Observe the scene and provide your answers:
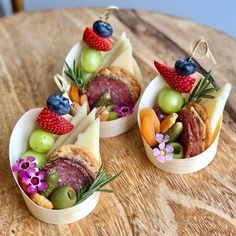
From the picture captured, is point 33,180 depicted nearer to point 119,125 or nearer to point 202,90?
point 119,125

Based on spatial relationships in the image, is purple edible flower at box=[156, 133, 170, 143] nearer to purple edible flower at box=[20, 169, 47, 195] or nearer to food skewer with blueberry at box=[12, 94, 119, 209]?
food skewer with blueberry at box=[12, 94, 119, 209]

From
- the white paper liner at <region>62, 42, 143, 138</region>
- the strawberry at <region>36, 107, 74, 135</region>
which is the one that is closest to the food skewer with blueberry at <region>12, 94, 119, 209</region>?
the strawberry at <region>36, 107, 74, 135</region>

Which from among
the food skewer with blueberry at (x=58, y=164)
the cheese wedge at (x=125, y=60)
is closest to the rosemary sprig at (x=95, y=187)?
the food skewer with blueberry at (x=58, y=164)

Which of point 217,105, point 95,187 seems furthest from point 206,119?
point 95,187

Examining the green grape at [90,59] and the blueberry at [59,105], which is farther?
the green grape at [90,59]

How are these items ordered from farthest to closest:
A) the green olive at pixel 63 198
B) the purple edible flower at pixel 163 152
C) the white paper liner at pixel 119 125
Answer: the white paper liner at pixel 119 125 < the purple edible flower at pixel 163 152 < the green olive at pixel 63 198

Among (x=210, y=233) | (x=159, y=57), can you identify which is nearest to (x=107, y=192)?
(x=210, y=233)

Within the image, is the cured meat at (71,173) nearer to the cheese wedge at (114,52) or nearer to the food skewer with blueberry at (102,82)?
the food skewer with blueberry at (102,82)

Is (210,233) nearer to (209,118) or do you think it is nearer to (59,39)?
(209,118)
